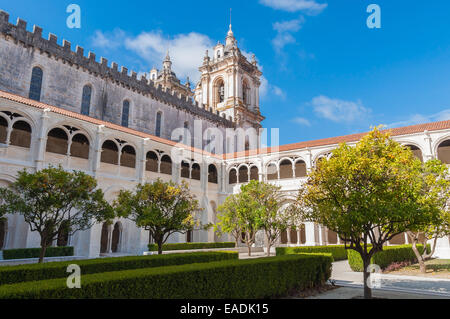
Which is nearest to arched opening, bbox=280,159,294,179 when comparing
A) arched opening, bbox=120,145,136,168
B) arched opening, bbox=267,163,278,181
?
arched opening, bbox=267,163,278,181

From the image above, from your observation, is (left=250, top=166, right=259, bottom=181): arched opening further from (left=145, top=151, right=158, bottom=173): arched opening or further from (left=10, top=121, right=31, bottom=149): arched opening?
(left=10, top=121, right=31, bottom=149): arched opening


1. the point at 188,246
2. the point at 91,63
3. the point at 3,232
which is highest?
the point at 91,63

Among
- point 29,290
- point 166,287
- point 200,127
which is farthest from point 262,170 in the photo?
point 29,290

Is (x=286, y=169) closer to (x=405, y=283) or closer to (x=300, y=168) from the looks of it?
(x=300, y=168)

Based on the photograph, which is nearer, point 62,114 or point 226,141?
point 62,114

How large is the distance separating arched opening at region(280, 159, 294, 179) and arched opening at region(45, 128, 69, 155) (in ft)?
69.8

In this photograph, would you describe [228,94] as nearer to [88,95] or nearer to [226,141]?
[226,141]

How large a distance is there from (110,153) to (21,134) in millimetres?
6900

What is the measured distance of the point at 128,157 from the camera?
28.3 metres

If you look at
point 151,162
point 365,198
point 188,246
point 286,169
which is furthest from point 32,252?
point 286,169

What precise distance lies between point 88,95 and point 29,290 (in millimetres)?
28620

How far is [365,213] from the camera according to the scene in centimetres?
933

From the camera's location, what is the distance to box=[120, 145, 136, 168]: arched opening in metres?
27.9
